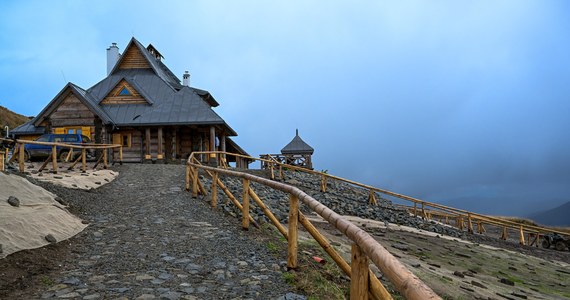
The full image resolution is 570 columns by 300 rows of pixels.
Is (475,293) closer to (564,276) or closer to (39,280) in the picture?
(39,280)

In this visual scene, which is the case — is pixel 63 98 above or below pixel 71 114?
above

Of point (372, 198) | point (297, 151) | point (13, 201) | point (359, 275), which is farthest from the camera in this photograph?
point (297, 151)

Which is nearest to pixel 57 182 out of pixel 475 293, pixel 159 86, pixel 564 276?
pixel 475 293

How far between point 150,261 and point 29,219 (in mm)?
2490

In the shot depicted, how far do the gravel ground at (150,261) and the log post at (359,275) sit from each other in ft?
4.80

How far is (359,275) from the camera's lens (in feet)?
8.60

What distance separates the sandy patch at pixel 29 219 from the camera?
5.32 metres

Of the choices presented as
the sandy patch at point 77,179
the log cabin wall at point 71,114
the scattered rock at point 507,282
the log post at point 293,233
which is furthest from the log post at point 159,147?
the log post at point 293,233

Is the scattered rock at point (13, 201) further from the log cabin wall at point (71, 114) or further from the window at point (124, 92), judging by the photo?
the window at point (124, 92)

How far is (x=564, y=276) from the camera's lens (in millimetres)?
12805

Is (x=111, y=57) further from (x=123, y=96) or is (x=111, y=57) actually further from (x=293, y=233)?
(x=293, y=233)

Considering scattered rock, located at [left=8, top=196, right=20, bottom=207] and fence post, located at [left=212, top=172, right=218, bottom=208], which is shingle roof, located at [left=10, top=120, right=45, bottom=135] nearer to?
fence post, located at [left=212, top=172, right=218, bottom=208]

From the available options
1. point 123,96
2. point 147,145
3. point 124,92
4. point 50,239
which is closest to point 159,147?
point 147,145

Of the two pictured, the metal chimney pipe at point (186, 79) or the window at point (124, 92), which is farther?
the metal chimney pipe at point (186, 79)
